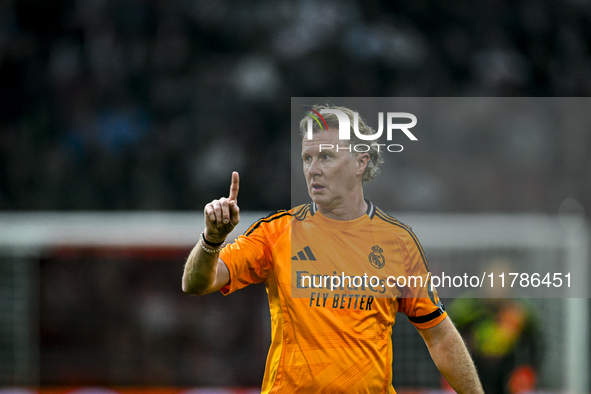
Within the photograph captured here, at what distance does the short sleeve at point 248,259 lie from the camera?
2.81 metres

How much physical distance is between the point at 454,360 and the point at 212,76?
9.13 metres

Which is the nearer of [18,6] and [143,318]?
[143,318]

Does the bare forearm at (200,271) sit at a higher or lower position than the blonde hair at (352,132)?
lower

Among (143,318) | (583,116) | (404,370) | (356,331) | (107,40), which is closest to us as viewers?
(356,331)

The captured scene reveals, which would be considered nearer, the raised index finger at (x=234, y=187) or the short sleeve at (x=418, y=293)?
the raised index finger at (x=234, y=187)

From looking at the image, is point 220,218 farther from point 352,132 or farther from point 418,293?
point 418,293

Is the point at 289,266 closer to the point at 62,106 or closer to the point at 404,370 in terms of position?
the point at 404,370

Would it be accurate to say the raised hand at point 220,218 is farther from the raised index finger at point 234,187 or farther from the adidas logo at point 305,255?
the adidas logo at point 305,255

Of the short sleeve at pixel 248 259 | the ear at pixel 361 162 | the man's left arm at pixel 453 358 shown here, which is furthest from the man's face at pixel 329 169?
the man's left arm at pixel 453 358

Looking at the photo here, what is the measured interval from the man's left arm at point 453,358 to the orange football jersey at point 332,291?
0.21ft

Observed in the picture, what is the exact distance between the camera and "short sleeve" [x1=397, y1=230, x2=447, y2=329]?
2.96m

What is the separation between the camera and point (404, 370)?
626cm

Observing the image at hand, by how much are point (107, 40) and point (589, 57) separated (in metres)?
9.22

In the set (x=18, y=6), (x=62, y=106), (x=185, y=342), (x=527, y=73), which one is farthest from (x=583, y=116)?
(x=18, y=6)
